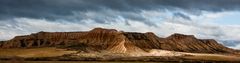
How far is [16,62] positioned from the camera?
127 metres

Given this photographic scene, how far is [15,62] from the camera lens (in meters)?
126

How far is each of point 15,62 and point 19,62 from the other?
199 centimetres

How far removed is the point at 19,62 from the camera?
420ft

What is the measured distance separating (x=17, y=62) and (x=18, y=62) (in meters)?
0.35

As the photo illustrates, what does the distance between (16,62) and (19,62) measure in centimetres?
125

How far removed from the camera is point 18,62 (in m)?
127

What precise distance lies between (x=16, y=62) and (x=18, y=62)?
59cm

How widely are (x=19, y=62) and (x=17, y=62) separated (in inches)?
45.8

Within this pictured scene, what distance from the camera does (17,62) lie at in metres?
127

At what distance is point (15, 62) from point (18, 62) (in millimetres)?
864

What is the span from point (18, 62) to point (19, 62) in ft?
4.31

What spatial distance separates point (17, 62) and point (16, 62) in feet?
0.85
